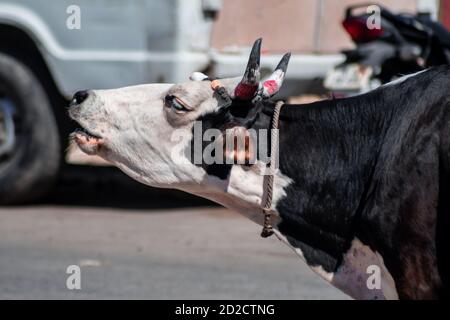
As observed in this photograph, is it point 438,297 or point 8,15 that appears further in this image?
point 8,15

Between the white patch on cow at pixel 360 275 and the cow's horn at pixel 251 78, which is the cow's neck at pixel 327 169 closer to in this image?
the white patch on cow at pixel 360 275

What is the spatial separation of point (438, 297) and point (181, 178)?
1.08 m

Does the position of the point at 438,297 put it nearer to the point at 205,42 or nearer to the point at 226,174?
the point at 226,174

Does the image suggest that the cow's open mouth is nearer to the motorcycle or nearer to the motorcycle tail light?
the motorcycle

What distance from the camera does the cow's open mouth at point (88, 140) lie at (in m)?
4.40

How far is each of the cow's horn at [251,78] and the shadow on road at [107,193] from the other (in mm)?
6115

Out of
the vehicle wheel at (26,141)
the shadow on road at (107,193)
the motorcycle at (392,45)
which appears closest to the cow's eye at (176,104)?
the motorcycle at (392,45)

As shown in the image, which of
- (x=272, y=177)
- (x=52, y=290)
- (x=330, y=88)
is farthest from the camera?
(x=330, y=88)

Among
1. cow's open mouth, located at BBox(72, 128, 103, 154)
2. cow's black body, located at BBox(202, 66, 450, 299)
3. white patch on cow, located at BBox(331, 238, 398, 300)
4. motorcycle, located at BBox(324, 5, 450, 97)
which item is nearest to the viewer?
cow's black body, located at BBox(202, 66, 450, 299)

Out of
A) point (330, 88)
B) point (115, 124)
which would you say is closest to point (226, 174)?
point (115, 124)

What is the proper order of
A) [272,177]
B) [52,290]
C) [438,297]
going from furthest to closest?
[52,290]
[272,177]
[438,297]

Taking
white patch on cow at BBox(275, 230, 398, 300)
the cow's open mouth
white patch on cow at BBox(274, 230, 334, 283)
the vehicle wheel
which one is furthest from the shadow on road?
white patch on cow at BBox(275, 230, 398, 300)

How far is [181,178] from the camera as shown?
436cm

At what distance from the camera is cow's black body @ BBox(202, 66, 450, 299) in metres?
3.88
